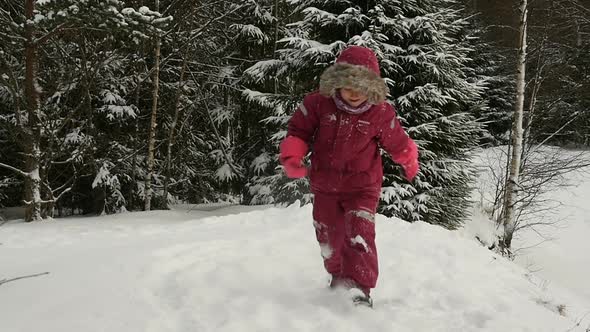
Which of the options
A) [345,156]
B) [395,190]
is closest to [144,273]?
[345,156]

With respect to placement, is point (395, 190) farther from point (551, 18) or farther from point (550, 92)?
point (550, 92)

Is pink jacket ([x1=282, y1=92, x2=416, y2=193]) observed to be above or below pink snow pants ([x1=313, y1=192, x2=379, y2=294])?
above

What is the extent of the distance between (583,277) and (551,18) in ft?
20.7

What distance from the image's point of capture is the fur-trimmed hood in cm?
279

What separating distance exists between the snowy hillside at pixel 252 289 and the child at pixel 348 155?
0.97 feet

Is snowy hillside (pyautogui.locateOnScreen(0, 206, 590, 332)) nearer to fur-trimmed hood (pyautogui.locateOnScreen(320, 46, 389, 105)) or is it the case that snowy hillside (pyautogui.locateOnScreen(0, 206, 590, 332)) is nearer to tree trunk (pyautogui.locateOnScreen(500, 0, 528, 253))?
fur-trimmed hood (pyautogui.locateOnScreen(320, 46, 389, 105))

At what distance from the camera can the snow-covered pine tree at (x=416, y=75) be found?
8305 millimetres

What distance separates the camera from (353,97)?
9.41 ft

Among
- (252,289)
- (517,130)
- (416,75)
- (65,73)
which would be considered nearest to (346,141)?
(252,289)

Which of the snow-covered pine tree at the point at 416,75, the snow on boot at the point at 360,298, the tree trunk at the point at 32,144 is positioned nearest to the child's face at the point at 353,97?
the snow on boot at the point at 360,298

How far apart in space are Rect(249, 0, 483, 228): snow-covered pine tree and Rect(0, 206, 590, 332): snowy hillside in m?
3.88

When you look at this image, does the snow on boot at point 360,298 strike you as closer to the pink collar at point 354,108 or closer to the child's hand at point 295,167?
the child's hand at point 295,167

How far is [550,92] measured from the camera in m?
14.5

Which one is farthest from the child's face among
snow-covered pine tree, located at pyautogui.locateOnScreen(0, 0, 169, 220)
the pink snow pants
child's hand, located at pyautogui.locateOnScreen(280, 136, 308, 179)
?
snow-covered pine tree, located at pyautogui.locateOnScreen(0, 0, 169, 220)
